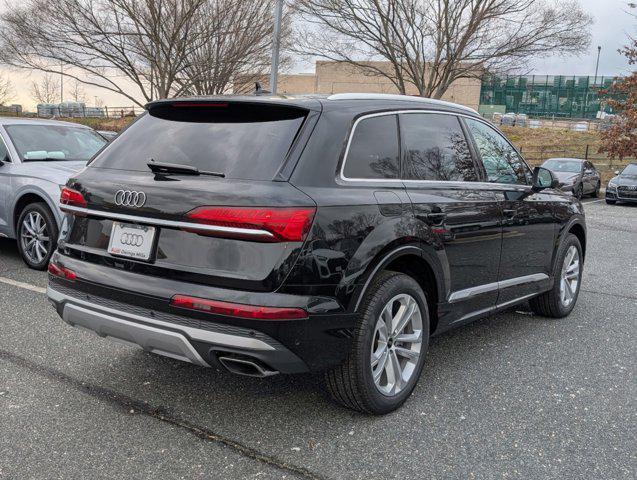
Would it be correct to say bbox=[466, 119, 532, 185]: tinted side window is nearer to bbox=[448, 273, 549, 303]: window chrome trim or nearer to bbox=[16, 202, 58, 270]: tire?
bbox=[448, 273, 549, 303]: window chrome trim

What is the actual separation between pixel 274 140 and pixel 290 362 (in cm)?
108

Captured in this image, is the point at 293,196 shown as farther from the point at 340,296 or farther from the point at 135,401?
the point at 135,401

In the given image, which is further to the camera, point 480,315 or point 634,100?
point 634,100

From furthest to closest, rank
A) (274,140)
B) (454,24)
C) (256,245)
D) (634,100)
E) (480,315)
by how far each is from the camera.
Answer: (634,100) → (454,24) → (480,315) → (274,140) → (256,245)

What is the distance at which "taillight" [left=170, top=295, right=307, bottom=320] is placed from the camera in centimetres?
280

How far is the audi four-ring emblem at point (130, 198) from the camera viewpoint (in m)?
3.12

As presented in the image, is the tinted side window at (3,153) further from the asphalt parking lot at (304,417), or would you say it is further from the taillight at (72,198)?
the taillight at (72,198)

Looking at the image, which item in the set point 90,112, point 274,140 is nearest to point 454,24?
point 274,140

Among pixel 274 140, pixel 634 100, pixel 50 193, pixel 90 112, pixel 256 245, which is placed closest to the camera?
pixel 256 245

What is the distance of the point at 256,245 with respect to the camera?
284 cm

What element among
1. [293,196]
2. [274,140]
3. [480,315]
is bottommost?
[480,315]

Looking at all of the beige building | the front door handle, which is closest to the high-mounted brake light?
the front door handle

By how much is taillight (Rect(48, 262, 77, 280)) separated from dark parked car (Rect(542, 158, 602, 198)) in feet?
57.9

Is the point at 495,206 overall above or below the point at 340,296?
above
